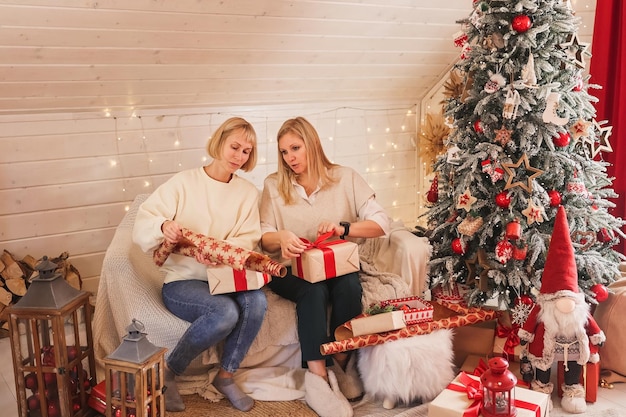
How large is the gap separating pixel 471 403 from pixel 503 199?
2.99 ft

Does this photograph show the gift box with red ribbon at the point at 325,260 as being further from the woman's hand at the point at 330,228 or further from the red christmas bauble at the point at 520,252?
the red christmas bauble at the point at 520,252

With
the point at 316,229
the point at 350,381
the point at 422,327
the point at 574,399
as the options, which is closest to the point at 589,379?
the point at 574,399

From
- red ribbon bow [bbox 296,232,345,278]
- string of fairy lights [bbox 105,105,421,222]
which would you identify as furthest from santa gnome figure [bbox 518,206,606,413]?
string of fairy lights [bbox 105,105,421,222]

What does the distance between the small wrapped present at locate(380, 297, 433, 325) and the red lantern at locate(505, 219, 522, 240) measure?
44 cm

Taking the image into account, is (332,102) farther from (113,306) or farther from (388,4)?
(113,306)

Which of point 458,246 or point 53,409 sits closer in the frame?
point 53,409

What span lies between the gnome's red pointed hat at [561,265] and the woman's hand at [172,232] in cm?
142

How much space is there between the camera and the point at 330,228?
8.80 feet

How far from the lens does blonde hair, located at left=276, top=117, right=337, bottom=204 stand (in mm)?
2756

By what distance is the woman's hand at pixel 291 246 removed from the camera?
2559 millimetres

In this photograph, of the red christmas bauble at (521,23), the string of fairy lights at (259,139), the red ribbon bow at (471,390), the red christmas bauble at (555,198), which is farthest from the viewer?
the string of fairy lights at (259,139)

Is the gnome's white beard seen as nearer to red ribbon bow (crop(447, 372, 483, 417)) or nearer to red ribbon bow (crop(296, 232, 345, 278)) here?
red ribbon bow (crop(447, 372, 483, 417))

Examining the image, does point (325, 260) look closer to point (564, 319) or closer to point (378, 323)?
point (378, 323)

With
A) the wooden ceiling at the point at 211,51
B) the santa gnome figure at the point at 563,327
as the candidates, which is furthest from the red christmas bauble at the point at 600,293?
the wooden ceiling at the point at 211,51
